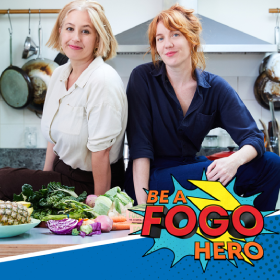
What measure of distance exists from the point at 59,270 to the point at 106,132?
61cm

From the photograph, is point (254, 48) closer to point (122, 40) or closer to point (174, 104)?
point (122, 40)

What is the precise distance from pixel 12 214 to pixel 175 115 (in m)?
0.76

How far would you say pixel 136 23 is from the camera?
2.83m

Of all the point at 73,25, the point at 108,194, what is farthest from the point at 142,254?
the point at 73,25

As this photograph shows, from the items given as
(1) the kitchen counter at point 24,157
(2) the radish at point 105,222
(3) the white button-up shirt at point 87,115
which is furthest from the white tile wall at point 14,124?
(2) the radish at point 105,222

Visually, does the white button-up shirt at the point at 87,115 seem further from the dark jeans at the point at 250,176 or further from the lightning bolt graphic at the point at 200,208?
the lightning bolt graphic at the point at 200,208

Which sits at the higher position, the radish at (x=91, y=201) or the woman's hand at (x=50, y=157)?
the woman's hand at (x=50, y=157)

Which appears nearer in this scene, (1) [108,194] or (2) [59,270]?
(2) [59,270]

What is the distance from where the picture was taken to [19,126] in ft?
9.50

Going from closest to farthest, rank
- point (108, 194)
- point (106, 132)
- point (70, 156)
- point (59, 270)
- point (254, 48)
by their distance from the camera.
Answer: point (59, 270)
point (108, 194)
point (106, 132)
point (70, 156)
point (254, 48)

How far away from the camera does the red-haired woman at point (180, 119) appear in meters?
1.27

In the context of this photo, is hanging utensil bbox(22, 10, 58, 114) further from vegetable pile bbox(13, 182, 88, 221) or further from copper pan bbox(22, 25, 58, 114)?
vegetable pile bbox(13, 182, 88, 221)

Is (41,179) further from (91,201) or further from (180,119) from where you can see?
(180,119)

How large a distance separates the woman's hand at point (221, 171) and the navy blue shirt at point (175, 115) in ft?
0.61
